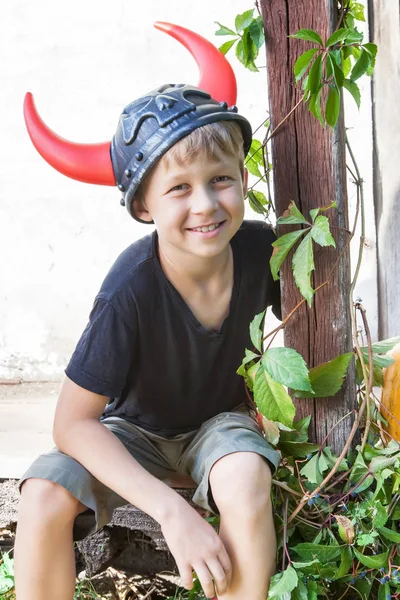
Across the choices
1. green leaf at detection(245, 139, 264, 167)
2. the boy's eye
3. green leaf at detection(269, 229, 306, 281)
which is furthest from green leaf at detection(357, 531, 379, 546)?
green leaf at detection(245, 139, 264, 167)

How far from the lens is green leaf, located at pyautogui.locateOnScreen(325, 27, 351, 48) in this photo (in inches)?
70.9

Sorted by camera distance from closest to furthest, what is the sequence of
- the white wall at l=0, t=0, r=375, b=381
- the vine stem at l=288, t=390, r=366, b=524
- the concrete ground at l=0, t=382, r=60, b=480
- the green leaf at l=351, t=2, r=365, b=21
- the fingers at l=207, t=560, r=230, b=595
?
the fingers at l=207, t=560, r=230, b=595
the vine stem at l=288, t=390, r=366, b=524
the green leaf at l=351, t=2, r=365, b=21
the concrete ground at l=0, t=382, r=60, b=480
the white wall at l=0, t=0, r=375, b=381

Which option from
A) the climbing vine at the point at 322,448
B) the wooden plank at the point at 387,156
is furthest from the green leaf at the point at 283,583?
the wooden plank at the point at 387,156

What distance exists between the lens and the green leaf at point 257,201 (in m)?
2.26

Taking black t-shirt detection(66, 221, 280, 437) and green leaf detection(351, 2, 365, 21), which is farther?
green leaf detection(351, 2, 365, 21)

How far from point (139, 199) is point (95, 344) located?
0.39 m

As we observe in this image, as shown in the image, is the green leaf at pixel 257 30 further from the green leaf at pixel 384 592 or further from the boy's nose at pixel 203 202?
the green leaf at pixel 384 592

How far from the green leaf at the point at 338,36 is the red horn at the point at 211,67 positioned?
0.29m

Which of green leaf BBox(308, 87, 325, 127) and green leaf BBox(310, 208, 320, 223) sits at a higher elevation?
green leaf BBox(308, 87, 325, 127)

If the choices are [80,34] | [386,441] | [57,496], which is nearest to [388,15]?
[80,34]

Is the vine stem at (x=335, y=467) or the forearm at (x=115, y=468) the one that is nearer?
the forearm at (x=115, y=468)

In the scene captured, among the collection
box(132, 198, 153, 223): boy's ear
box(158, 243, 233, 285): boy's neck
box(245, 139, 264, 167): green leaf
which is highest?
box(245, 139, 264, 167): green leaf

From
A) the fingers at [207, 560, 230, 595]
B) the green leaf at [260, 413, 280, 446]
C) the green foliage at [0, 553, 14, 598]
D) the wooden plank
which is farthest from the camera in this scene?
the wooden plank

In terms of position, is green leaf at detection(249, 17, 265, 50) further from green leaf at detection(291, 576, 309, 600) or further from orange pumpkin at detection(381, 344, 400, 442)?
green leaf at detection(291, 576, 309, 600)
